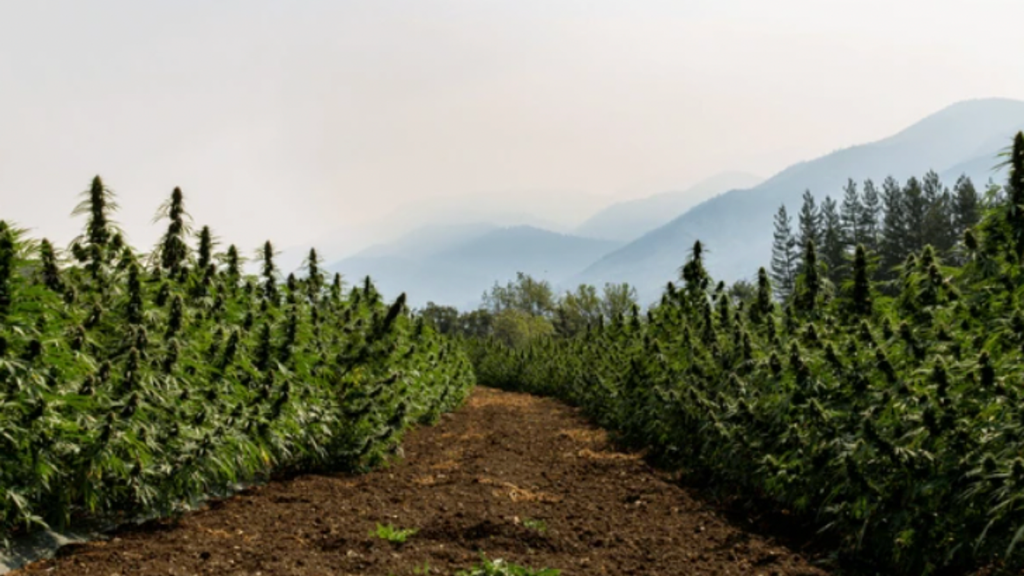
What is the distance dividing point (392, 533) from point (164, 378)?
2.17 metres

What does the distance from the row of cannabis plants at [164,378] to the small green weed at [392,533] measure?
4.38ft

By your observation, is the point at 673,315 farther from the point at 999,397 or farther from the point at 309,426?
the point at 999,397

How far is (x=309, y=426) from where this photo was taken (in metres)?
7.66

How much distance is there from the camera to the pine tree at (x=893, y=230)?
222 feet

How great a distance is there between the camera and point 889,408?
4637 millimetres

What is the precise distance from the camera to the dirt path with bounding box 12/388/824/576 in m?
4.68

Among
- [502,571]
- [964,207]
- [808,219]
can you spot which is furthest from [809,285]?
[808,219]

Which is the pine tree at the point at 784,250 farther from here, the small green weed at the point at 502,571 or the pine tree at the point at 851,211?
the small green weed at the point at 502,571

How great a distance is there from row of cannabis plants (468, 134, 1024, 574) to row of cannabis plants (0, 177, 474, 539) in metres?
4.15

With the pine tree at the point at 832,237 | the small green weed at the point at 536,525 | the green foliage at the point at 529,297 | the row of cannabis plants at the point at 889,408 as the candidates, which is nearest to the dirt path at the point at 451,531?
the small green weed at the point at 536,525

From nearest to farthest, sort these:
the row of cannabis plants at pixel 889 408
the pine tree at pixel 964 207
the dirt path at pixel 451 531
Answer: the row of cannabis plants at pixel 889 408
the dirt path at pixel 451 531
the pine tree at pixel 964 207

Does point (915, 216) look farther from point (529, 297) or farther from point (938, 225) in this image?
point (529, 297)

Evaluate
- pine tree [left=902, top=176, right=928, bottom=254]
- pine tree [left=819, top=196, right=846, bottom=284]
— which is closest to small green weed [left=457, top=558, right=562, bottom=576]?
pine tree [left=819, top=196, right=846, bottom=284]

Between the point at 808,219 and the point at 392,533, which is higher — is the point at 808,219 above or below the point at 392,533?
above
